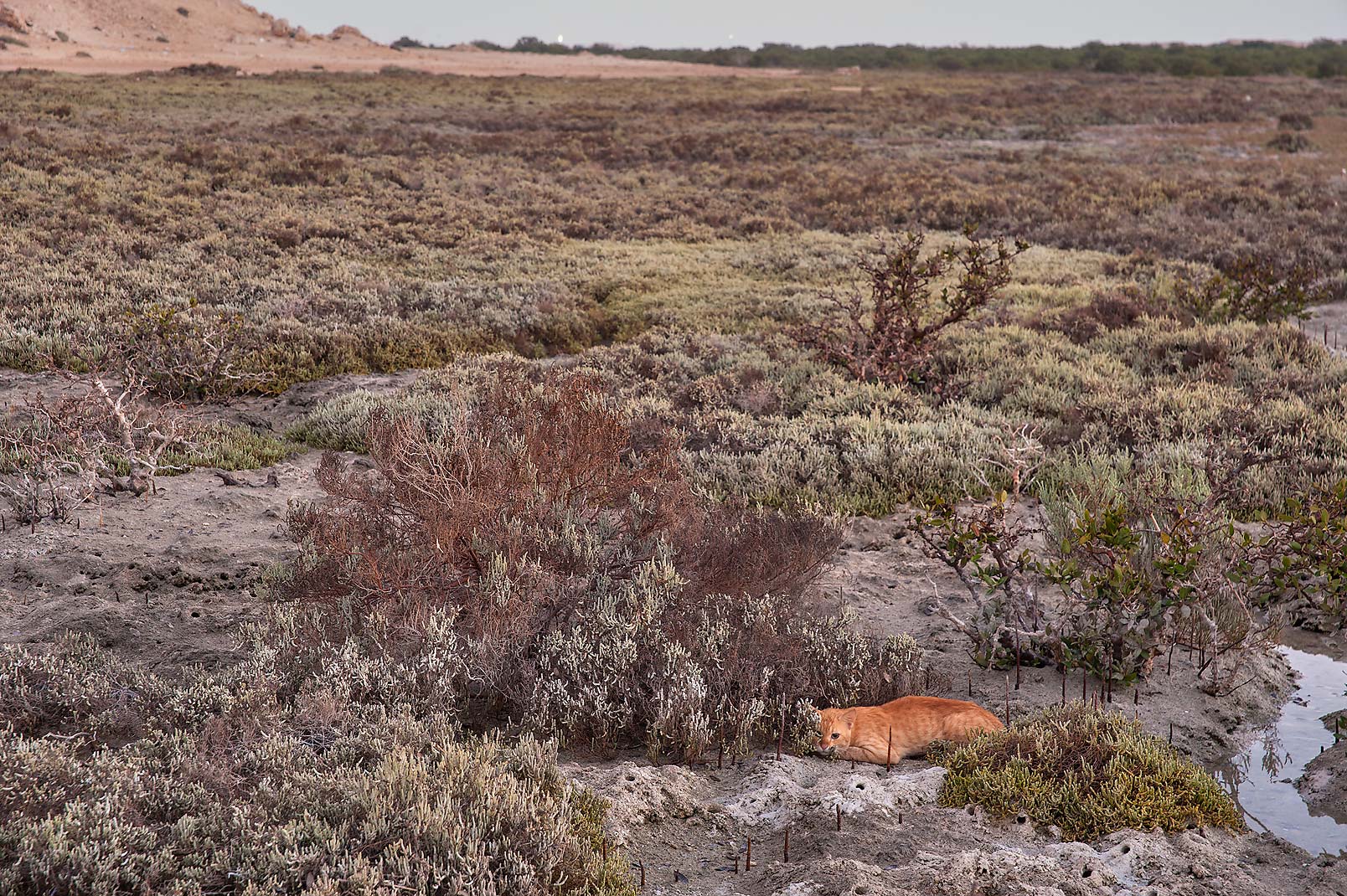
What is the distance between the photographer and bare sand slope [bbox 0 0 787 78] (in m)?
54.5

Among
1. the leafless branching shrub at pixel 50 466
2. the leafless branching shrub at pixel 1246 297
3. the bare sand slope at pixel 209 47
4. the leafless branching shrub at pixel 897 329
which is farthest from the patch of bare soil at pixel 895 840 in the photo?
the bare sand slope at pixel 209 47

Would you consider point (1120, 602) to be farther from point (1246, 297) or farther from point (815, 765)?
point (1246, 297)

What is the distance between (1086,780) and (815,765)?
1.14 meters

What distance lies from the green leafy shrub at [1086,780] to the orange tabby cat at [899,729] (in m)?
0.12

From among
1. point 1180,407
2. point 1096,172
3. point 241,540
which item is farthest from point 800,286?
point 1096,172

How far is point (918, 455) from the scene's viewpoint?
809 centimetres

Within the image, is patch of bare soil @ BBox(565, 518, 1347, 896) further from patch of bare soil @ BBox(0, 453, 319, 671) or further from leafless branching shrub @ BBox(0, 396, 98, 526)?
leafless branching shrub @ BBox(0, 396, 98, 526)

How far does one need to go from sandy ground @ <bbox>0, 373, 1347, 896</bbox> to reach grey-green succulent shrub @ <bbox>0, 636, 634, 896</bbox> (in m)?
0.45

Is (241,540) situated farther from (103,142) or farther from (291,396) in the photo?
(103,142)

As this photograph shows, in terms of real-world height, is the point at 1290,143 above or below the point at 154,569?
above

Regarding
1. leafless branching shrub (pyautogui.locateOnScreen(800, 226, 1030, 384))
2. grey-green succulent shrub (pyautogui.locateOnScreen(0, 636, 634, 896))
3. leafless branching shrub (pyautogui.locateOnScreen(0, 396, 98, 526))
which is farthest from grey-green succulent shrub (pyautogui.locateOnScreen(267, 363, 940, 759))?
leafless branching shrub (pyautogui.locateOnScreen(800, 226, 1030, 384))

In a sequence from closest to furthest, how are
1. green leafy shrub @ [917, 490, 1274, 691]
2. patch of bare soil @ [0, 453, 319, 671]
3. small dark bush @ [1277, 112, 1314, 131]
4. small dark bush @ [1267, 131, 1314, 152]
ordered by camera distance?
green leafy shrub @ [917, 490, 1274, 691] → patch of bare soil @ [0, 453, 319, 671] → small dark bush @ [1267, 131, 1314, 152] → small dark bush @ [1277, 112, 1314, 131]

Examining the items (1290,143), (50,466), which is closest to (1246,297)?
(50,466)

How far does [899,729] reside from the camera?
14.3 feet
